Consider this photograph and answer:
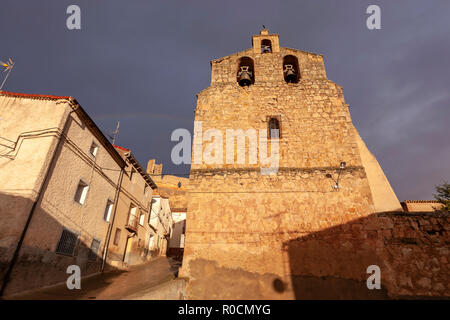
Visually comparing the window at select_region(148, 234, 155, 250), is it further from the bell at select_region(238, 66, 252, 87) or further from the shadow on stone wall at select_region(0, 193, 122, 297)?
the bell at select_region(238, 66, 252, 87)

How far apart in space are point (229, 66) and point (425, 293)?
33.0 feet

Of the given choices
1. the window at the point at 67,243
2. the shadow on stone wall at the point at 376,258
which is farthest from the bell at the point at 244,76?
the window at the point at 67,243

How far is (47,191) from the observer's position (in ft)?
31.1

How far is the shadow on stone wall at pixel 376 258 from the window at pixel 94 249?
10.9 m

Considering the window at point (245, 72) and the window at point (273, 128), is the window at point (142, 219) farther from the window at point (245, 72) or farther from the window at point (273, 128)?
the window at point (273, 128)

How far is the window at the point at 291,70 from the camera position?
9773mm

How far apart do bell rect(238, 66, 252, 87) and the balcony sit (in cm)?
1319

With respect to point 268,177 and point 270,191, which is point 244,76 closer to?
point 268,177

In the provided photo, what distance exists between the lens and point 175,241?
27.8 meters

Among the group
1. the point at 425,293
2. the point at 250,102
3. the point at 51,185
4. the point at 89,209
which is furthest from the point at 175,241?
the point at 425,293

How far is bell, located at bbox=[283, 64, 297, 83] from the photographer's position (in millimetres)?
9727
